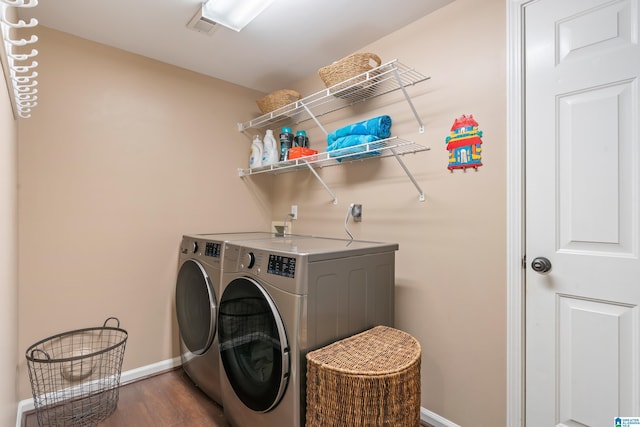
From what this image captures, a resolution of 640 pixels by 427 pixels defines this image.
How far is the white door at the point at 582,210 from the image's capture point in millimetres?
1191

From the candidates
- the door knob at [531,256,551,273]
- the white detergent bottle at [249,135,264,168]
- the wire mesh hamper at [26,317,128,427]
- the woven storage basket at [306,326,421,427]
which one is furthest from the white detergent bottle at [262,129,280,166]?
the door knob at [531,256,551,273]

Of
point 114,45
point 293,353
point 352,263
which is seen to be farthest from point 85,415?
point 114,45

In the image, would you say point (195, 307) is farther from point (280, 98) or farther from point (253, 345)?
point (280, 98)

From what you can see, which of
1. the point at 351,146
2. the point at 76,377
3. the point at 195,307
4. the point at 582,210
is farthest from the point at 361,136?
the point at 76,377

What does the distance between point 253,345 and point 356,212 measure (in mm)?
1092

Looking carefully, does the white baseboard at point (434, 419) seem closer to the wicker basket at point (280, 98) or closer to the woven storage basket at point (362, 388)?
the woven storage basket at point (362, 388)

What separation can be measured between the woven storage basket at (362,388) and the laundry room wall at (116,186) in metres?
1.61

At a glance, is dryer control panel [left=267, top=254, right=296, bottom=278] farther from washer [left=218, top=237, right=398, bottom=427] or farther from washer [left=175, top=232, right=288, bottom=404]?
washer [left=175, top=232, right=288, bottom=404]

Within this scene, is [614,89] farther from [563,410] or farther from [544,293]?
[563,410]

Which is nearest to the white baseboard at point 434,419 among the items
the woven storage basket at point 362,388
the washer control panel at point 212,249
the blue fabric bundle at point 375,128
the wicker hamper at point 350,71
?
the woven storage basket at point 362,388

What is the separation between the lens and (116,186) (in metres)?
2.18

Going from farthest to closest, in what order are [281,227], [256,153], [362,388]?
[281,227] → [256,153] → [362,388]

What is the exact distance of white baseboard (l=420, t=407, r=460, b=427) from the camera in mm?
1675

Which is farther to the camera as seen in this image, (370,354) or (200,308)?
(200,308)
